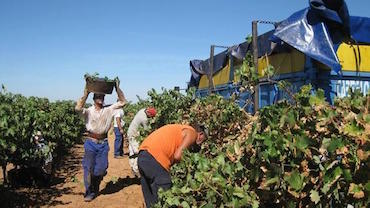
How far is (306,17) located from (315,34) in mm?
378

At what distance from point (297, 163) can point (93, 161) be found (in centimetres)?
480

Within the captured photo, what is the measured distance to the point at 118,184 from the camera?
803cm

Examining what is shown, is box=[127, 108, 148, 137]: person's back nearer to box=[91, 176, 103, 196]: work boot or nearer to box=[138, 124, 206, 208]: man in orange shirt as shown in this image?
box=[91, 176, 103, 196]: work boot

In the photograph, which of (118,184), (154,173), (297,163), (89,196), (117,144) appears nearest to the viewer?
(297,163)

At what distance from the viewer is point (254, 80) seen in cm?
461

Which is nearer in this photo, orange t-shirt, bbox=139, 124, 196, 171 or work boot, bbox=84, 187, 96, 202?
orange t-shirt, bbox=139, 124, 196, 171

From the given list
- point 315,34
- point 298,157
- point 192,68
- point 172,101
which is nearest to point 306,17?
point 315,34

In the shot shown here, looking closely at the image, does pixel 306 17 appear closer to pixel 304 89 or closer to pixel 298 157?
pixel 304 89

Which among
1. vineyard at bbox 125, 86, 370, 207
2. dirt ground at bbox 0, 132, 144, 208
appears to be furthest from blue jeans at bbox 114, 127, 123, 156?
vineyard at bbox 125, 86, 370, 207

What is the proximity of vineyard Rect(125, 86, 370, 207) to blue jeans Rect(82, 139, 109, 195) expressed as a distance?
3673 millimetres

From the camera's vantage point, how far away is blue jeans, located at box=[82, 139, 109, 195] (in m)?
6.53

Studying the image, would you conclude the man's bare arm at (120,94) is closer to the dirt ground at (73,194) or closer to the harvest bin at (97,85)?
the harvest bin at (97,85)

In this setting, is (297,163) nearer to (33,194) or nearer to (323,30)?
(323,30)

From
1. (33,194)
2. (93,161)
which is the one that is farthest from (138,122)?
(33,194)
